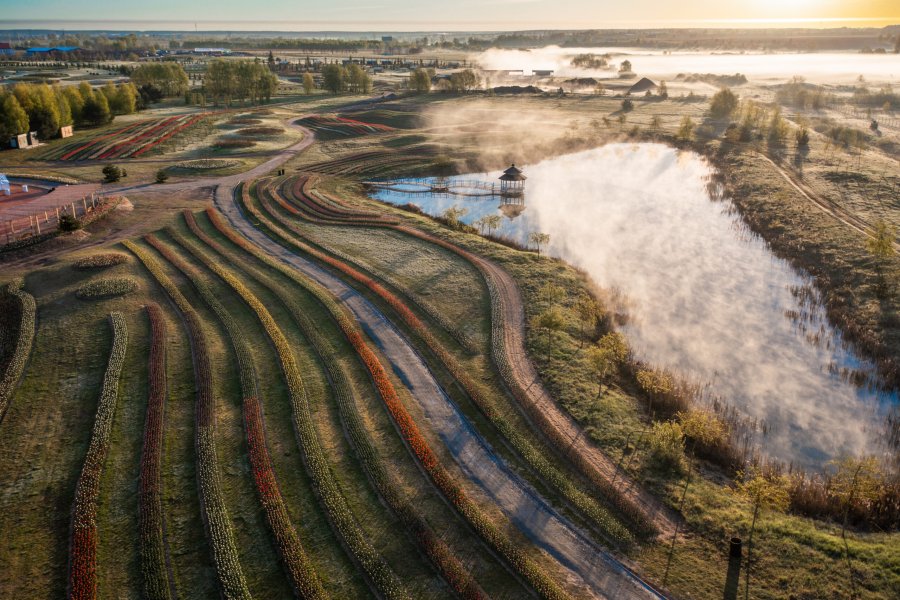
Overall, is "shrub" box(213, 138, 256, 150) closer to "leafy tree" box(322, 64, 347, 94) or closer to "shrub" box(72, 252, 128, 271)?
"shrub" box(72, 252, 128, 271)

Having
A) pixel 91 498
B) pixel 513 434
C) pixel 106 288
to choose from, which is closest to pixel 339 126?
pixel 106 288

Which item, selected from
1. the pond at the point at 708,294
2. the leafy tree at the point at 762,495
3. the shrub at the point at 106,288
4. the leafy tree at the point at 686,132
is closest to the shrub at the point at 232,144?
the pond at the point at 708,294

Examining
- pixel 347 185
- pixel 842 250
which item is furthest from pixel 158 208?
pixel 842 250

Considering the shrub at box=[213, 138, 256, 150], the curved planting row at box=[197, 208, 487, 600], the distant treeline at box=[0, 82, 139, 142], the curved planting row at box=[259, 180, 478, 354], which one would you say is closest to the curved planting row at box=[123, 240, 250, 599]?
the curved planting row at box=[197, 208, 487, 600]

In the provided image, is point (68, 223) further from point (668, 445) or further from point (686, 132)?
point (686, 132)

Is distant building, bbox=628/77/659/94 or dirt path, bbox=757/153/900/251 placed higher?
distant building, bbox=628/77/659/94

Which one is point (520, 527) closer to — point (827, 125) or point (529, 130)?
point (529, 130)
